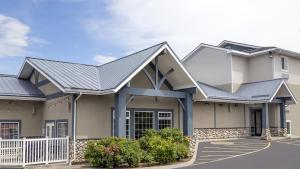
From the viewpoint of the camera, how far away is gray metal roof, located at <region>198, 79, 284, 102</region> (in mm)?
27109

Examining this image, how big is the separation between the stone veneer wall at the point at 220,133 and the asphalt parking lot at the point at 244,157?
2.76 metres

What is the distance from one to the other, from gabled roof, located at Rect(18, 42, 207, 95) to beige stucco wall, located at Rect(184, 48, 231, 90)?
1358cm

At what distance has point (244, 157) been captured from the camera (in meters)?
17.6

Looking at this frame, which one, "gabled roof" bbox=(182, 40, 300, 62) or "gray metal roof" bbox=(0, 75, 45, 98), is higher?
"gabled roof" bbox=(182, 40, 300, 62)

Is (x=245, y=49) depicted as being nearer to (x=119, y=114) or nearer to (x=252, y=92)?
(x=252, y=92)

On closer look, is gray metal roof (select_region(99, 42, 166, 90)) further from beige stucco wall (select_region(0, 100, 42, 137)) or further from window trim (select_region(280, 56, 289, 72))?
window trim (select_region(280, 56, 289, 72))

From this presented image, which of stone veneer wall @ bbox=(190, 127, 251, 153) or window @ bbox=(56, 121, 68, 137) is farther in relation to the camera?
stone veneer wall @ bbox=(190, 127, 251, 153)

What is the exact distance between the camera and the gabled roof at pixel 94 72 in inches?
651

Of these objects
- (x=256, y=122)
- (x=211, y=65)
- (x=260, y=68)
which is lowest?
(x=256, y=122)

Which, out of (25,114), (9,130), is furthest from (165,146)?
(9,130)

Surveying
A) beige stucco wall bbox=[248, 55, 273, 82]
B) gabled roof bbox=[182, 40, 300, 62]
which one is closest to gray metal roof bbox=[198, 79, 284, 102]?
beige stucco wall bbox=[248, 55, 273, 82]

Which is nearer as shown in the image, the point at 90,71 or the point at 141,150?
the point at 141,150

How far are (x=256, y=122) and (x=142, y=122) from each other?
14825 millimetres

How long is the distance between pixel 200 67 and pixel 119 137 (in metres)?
20.1
